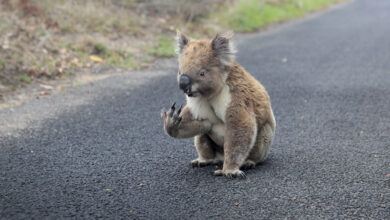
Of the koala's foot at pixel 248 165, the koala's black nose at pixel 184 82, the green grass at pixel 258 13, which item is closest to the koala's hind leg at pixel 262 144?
the koala's foot at pixel 248 165

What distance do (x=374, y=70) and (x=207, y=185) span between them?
662cm

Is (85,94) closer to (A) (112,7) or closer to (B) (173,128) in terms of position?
(B) (173,128)

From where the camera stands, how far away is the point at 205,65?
4.00 metres

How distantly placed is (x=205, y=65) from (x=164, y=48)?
23.3 feet

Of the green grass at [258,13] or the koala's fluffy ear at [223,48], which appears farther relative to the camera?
the green grass at [258,13]

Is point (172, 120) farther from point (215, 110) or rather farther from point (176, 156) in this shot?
point (176, 156)

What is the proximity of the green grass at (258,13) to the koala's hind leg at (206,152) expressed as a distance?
997cm

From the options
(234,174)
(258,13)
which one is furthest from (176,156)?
(258,13)

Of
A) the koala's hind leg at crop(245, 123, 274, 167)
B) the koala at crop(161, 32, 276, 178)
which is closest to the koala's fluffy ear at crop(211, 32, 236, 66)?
the koala at crop(161, 32, 276, 178)

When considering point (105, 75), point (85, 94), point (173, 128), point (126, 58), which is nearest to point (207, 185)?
point (173, 128)

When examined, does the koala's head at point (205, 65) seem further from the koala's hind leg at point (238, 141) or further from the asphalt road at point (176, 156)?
the asphalt road at point (176, 156)

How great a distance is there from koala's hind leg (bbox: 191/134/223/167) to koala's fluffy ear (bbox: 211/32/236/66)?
0.83 m

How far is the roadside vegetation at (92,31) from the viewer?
27.0 feet

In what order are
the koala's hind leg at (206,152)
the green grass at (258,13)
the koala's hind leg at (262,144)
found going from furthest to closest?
the green grass at (258,13) → the koala's hind leg at (206,152) → the koala's hind leg at (262,144)
